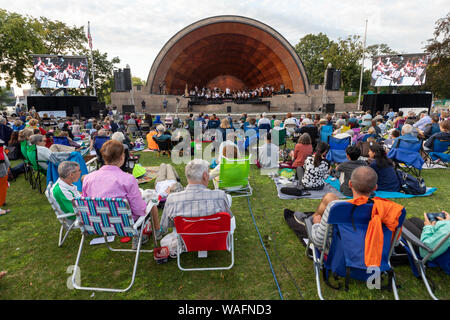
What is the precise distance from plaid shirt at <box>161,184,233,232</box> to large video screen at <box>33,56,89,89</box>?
24.1 meters

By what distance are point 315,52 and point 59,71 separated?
43.0 metres

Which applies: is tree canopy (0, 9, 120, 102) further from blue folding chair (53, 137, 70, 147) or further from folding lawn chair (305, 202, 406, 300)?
folding lawn chair (305, 202, 406, 300)

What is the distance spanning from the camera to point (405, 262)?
2984mm

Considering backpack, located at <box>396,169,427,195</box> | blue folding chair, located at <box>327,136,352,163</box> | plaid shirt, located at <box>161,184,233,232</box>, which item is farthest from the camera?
blue folding chair, located at <box>327,136,352,163</box>

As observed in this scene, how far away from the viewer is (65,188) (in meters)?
3.20

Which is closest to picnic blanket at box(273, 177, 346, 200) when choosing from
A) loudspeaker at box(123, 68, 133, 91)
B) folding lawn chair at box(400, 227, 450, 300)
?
folding lawn chair at box(400, 227, 450, 300)

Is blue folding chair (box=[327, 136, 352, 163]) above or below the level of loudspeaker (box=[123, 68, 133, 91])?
below

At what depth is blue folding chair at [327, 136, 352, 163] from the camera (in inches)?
258

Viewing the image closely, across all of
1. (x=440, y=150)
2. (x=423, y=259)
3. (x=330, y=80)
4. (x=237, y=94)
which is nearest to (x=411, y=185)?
(x=440, y=150)

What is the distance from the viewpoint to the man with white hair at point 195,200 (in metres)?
2.59

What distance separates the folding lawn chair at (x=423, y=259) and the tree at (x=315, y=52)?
4712 centimetres

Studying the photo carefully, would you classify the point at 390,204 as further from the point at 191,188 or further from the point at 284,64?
the point at 284,64
